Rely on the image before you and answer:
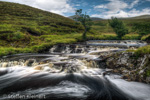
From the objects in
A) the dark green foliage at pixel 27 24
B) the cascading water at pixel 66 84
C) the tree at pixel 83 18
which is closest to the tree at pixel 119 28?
the tree at pixel 83 18

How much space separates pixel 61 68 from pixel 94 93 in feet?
17.3

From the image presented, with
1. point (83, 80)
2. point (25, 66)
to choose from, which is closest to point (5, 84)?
point (25, 66)

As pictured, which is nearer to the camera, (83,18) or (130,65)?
(130,65)

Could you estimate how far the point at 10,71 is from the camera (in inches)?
476

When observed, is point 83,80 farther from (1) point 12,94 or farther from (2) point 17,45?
(2) point 17,45

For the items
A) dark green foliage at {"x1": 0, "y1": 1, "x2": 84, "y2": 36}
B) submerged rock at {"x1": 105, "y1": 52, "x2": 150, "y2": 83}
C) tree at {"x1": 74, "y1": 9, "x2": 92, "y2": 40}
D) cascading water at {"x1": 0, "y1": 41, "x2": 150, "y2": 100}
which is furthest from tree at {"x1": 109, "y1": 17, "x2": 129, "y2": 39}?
cascading water at {"x1": 0, "y1": 41, "x2": 150, "y2": 100}

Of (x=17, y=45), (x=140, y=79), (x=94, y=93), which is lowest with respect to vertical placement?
(x=94, y=93)

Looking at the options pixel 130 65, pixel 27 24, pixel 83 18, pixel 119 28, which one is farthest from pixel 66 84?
pixel 119 28

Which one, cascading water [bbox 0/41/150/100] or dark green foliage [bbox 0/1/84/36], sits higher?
dark green foliage [bbox 0/1/84/36]

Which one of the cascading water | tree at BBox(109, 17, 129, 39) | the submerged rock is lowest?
the cascading water

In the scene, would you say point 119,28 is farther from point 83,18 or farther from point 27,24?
point 27,24

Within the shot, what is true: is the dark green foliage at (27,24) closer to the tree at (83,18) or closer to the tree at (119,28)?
the tree at (83,18)

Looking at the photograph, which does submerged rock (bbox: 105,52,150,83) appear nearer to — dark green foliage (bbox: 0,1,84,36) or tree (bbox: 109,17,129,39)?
dark green foliage (bbox: 0,1,84,36)

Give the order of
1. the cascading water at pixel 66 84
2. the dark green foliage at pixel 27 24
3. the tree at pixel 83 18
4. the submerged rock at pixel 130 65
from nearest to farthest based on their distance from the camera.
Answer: the cascading water at pixel 66 84
the submerged rock at pixel 130 65
the dark green foliage at pixel 27 24
the tree at pixel 83 18
